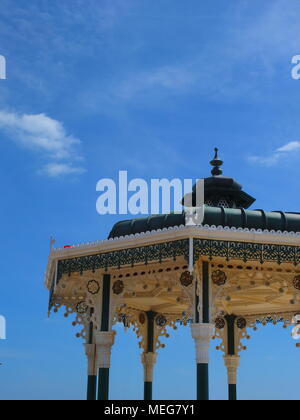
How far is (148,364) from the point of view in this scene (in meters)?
27.9

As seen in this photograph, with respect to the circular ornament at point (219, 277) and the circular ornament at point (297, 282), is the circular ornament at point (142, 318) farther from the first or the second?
the circular ornament at point (297, 282)

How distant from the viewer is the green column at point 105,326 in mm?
20714

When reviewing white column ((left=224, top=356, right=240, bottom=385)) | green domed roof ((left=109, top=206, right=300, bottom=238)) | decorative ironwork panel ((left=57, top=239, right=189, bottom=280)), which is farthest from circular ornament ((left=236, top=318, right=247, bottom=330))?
decorative ironwork panel ((left=57, top=239, right=189, bottom=280))

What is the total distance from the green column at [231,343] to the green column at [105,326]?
838cm

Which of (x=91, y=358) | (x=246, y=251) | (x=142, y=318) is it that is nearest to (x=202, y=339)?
(x=246, y=251)

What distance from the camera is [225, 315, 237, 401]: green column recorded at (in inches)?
1102

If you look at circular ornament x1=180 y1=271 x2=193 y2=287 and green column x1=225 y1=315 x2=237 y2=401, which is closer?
circular ornament x1=180 y1=271 x2=193 y2=287

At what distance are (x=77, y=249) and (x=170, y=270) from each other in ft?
10.7

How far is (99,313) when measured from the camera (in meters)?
21.6

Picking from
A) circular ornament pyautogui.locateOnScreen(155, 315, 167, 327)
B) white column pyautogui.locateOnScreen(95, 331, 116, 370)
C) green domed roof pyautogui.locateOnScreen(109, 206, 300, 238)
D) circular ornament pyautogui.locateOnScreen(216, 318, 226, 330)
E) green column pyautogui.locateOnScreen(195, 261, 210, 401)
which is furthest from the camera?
circular ornament pyautogui.locateOnScreen(216, 318, 226, 330)

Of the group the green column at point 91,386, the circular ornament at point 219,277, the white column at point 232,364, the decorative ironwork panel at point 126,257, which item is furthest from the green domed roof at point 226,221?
the white column at point 232,364

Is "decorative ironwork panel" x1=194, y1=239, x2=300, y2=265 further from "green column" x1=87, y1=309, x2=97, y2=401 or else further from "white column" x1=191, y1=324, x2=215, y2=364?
"green column" x1=87, y1=309, x2=97, y2=401

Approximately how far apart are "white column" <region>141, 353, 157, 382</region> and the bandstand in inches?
137
